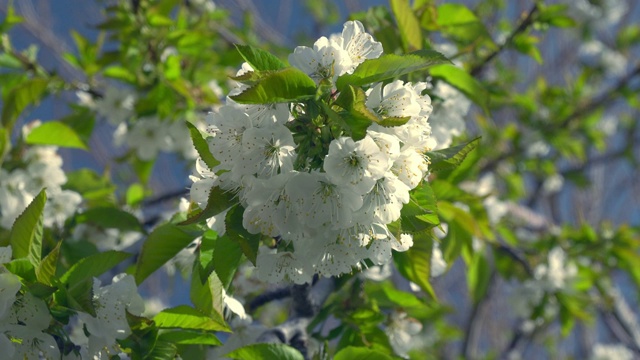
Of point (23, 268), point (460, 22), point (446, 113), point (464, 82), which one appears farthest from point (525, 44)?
point (23, 268)

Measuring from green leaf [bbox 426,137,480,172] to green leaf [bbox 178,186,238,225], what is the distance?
1.20 ft

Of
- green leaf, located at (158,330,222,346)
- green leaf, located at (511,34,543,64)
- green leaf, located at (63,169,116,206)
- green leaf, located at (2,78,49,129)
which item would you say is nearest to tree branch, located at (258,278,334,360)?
green leaf, located at (158,330,222,346)

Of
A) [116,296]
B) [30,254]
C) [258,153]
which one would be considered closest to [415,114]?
[258,153]

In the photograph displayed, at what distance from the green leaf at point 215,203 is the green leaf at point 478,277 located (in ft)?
4.90

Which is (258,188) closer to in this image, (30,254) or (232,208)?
(232,208)

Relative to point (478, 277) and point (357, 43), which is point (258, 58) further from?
point (478, 277)

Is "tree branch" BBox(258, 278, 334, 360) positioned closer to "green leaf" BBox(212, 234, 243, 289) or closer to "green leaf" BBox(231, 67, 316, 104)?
"green leaf" BBox(212, 234, 243, 289)

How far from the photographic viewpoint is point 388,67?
1101 millimetres

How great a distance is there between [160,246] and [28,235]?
0.26 m

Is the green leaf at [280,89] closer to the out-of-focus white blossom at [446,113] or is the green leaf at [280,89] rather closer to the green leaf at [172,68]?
the out-of-focus white blossom at [446,113]

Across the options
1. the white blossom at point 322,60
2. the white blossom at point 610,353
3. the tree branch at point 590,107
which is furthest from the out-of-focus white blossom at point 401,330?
the white blossom at point 610,353

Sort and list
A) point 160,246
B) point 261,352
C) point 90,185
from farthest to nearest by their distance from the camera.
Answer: point 90,185
point 160,246
point 261,352

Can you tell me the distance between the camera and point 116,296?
4.37 feet

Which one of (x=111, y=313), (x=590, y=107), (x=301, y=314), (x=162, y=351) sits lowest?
(x=590, y=107)
